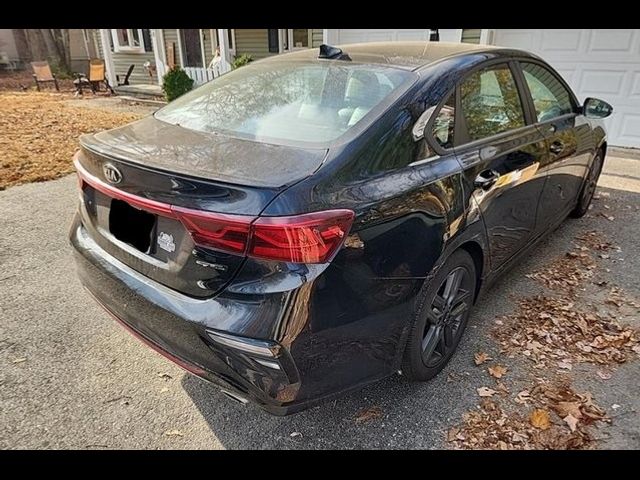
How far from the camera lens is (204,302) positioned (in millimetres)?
1679

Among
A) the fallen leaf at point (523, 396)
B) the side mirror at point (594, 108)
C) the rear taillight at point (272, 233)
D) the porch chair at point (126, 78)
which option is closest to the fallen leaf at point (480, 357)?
the fallen leaf at point (523, 396)

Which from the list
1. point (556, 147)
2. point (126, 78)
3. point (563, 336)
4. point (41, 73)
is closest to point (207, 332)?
point (563, 336)

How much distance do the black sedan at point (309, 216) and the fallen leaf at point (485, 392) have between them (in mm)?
252

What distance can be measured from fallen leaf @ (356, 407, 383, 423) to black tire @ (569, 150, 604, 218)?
123 inches

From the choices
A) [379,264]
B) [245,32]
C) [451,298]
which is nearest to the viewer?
[379,264]

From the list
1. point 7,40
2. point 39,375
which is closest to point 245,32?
point 39,375

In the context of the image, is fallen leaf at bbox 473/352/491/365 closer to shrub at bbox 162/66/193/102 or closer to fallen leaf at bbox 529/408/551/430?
fallen leaf at bbox 529/408/551/430

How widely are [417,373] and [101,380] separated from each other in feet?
5.35

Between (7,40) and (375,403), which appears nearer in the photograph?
(375,403)

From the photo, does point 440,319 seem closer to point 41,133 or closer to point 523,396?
point 523,396

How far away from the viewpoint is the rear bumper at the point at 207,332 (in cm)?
161

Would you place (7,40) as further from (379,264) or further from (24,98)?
(379,264)

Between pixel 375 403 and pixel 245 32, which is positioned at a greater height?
pixel 245 32

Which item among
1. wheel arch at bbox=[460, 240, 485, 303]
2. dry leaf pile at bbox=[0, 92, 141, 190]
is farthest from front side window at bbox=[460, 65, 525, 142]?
dry leaf pile at bbox=[0, 92, 141, 190]
